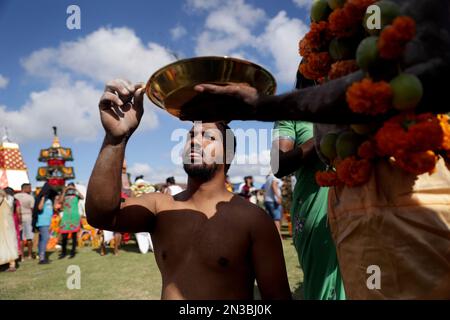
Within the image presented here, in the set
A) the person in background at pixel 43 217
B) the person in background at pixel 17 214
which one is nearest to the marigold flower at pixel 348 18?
the person in background at pixel 43 217

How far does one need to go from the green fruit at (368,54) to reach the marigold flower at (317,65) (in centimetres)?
43

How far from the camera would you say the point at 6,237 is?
314 inches

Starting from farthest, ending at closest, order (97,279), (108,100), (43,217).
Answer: (43,217), (97,279), (108,100)

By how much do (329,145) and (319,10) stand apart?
584mm

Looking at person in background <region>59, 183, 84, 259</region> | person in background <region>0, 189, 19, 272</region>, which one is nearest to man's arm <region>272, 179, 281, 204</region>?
person in background <region>59, 183, 84, 259</region>

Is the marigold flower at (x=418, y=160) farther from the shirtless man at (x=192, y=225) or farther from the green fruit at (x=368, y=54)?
the shirtless man at (x=192, y=225)

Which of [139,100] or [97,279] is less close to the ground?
[139,100]

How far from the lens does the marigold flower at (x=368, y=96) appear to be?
1050 mm

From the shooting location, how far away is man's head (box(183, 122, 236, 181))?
207 centimetres

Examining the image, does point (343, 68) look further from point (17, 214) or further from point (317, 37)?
point (17, 214)

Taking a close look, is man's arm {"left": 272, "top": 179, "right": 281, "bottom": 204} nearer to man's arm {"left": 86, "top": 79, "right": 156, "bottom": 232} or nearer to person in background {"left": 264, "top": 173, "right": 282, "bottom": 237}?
person in background {"left": 264, "top": 173, "right": 282, "bottom": 237}

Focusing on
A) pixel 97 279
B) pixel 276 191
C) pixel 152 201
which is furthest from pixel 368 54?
pixel 276 191

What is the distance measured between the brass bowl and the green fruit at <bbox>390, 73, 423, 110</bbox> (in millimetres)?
505
